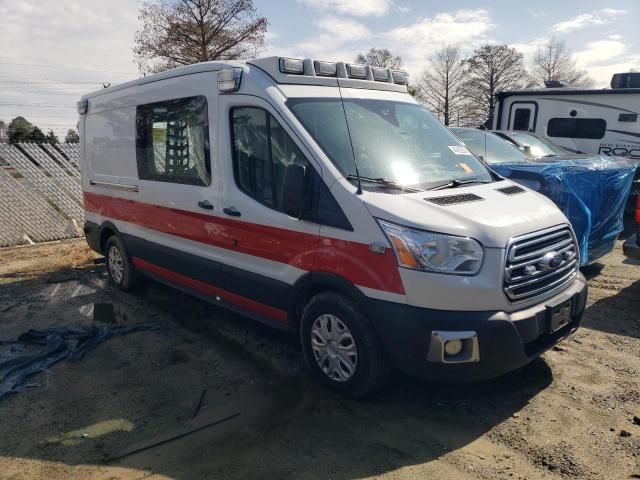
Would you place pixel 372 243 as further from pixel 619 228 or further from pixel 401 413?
pixel 619 228

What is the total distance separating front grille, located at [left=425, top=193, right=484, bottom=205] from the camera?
3322 mm

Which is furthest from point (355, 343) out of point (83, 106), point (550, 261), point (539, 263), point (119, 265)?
point (83, 106)

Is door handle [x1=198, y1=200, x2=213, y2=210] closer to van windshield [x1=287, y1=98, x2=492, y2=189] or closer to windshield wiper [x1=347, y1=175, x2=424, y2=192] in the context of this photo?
van windshield [x1=287, y1=98, x2=492, y2=189]

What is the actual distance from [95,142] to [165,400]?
3956mm

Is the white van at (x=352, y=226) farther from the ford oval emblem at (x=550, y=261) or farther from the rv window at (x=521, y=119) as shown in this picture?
the rv window at (x=521, y=119)

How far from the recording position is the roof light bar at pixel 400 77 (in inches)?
182

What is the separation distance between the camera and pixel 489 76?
38438 millimetres

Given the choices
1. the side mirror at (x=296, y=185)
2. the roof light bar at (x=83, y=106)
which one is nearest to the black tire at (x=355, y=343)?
the side mirror at (x=296, y=185)

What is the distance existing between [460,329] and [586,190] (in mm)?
3634

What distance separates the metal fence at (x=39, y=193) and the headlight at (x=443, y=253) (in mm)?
8743

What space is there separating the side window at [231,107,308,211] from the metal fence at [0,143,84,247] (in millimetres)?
7081

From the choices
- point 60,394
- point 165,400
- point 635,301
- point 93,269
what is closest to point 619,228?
point 635,301

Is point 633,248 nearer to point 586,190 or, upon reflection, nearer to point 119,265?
point 586,190

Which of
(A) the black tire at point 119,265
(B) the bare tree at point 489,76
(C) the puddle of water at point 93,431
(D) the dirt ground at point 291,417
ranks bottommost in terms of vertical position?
(C) the puddle of water at point 93,431
